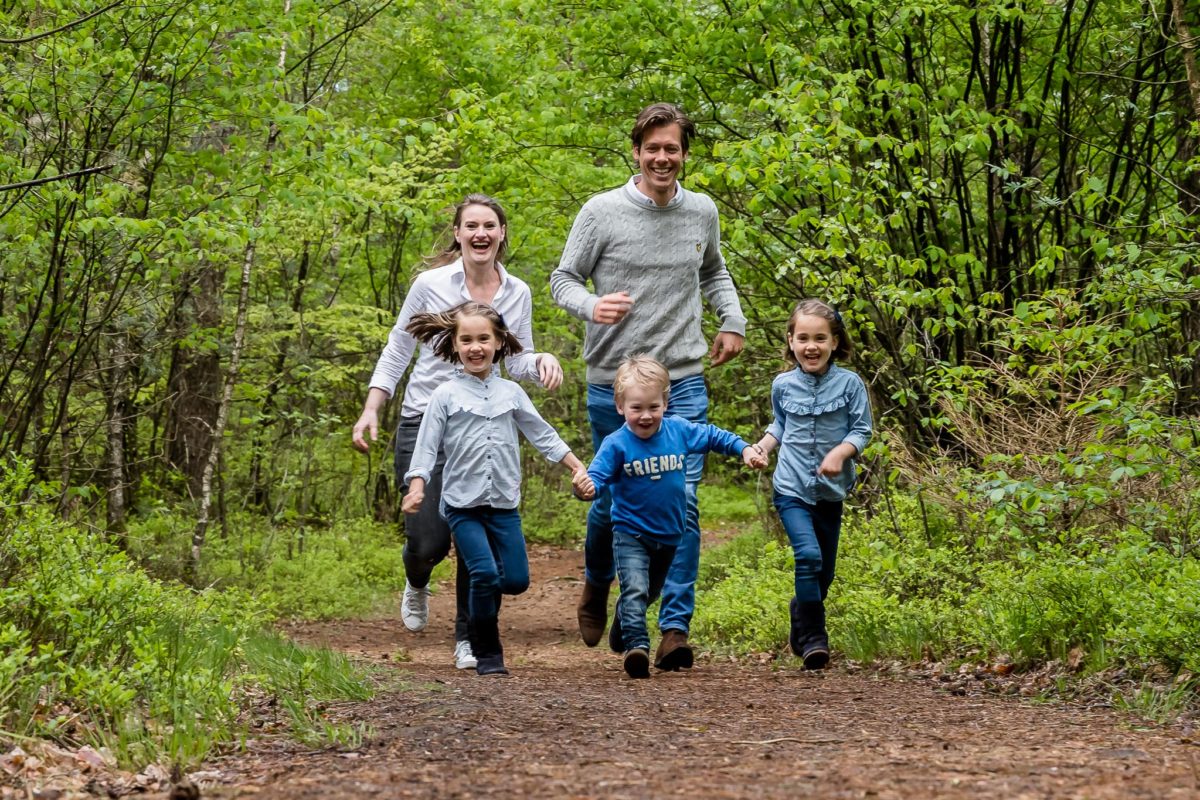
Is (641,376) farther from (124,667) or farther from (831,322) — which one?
(124,667)

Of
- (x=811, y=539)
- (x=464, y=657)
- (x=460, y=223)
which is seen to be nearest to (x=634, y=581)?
(x=811, y=539)

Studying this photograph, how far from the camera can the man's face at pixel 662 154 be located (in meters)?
5.99

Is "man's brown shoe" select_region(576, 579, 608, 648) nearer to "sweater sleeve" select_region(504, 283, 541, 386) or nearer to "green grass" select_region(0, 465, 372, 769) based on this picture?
"sweater sleeve" select_region(504, 283, 541, 386)

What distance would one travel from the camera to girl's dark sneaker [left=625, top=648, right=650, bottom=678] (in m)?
5.66

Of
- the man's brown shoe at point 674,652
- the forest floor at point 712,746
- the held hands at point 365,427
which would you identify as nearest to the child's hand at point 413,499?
the held hands at point 365,427

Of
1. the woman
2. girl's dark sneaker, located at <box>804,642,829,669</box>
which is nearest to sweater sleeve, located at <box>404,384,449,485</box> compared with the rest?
the woman

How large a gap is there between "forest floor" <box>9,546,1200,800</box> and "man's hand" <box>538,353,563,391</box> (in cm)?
141

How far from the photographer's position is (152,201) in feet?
32.9

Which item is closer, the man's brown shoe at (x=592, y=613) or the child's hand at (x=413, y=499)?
the child's hand at (x=413, y=499)

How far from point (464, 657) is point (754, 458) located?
2008 mm

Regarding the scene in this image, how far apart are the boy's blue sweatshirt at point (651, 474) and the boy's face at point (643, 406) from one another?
106mm

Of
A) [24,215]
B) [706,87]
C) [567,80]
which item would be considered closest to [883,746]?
[24,215]

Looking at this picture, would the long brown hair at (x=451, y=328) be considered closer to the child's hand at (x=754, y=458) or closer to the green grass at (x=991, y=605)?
the child's hand at (x=754, y=458)

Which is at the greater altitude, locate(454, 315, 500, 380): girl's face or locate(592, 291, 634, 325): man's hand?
locate(592, 291, 634, 325): man's hand
